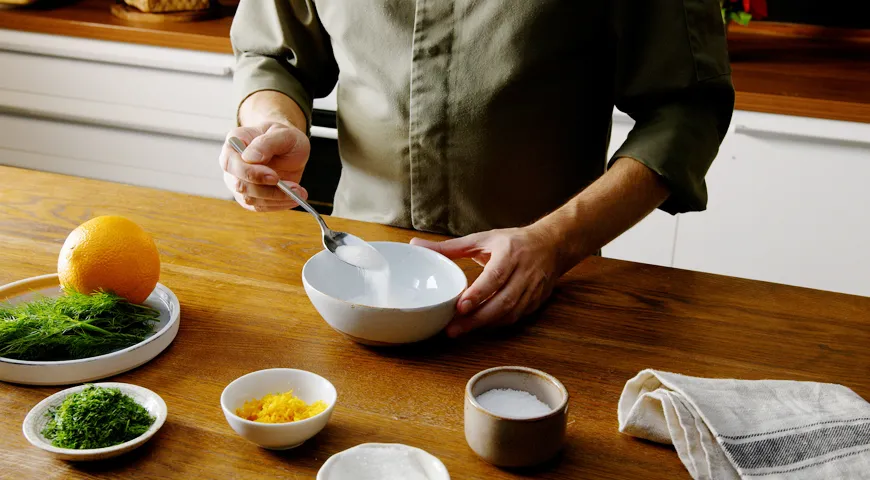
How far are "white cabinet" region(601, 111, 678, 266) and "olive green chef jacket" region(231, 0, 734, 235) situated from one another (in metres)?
0.76

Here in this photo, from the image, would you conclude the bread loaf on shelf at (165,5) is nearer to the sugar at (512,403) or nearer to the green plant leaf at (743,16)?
the green plant leaf at (743,16)

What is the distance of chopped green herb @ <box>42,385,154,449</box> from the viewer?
28.5 inches

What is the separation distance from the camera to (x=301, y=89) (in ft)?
4.45

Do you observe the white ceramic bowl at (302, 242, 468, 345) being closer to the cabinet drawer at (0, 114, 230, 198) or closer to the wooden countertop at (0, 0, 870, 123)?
the wooden countertop at (0, 0, 870, 123)

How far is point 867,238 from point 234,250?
1.56m

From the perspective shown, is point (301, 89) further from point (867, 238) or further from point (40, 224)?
point (867, 238)

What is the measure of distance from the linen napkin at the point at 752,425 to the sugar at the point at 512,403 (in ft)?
0.29

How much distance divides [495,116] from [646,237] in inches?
42.1

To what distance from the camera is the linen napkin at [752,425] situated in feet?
2.35

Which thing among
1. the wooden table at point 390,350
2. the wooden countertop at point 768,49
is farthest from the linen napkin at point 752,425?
the wooden countertop at point 768,49

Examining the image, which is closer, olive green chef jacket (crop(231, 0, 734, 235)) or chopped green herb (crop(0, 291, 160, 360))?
chopped green herb (crop(0, 291, 160, 360))

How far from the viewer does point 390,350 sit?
92cm

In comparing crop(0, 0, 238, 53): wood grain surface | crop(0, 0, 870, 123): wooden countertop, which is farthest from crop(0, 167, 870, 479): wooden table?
crop(0, 0, 238, 53): wood grain surface

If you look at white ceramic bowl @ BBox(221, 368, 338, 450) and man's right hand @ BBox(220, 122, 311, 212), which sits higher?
man's right hand @ BBox(220, 122, 311, 212)
